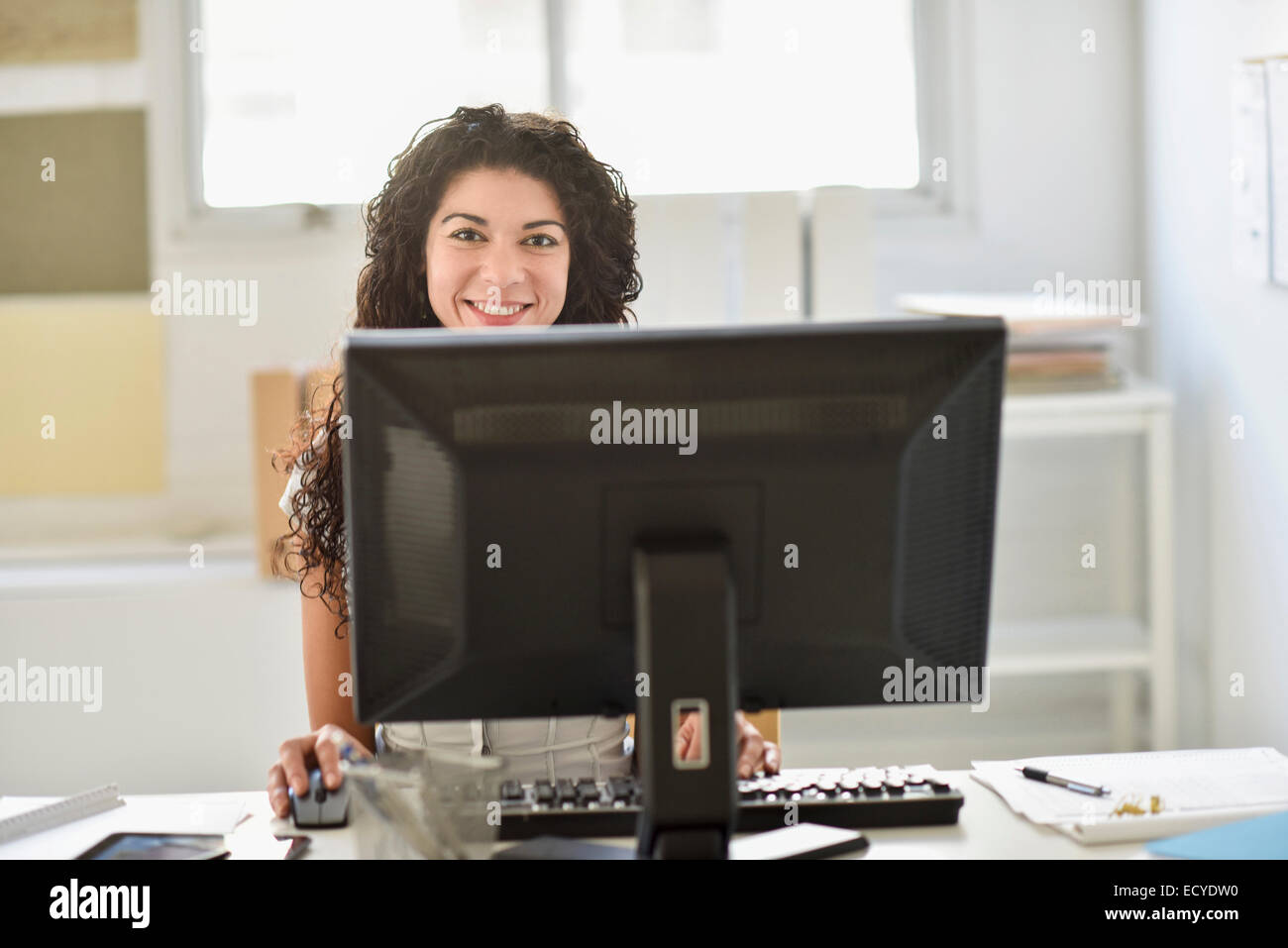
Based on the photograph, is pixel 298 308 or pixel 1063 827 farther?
pixel 298 308

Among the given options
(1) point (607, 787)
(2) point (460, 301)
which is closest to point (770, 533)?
(1) point (607, 787)

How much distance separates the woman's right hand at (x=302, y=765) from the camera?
1.24 meters

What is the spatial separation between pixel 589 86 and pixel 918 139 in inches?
27.8

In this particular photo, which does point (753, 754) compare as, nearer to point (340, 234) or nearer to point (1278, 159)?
point (1278, 159)

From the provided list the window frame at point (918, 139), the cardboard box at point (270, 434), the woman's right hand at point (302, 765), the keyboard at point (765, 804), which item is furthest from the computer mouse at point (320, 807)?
the window frame at point (918, 139)

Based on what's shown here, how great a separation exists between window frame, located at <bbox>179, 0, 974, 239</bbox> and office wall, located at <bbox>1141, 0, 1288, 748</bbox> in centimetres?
37

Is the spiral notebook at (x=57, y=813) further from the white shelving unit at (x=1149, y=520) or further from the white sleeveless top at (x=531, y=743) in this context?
the white shelving unit at (x=1149, y=520)

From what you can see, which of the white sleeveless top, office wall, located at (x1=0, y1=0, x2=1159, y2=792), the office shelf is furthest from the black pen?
office wall, located at (x1=0, y1=0, x2=1159, y2=792)

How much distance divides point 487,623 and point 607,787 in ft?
0.99

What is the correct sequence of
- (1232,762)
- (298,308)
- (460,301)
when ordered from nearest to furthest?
1. (1232,762)
2. (460,301)
3. (298,308)

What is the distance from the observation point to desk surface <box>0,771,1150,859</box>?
1.15m

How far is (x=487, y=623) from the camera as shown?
102 cm

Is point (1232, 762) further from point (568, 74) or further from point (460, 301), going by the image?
point (568, 74)

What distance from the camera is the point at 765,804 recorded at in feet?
3.96
